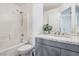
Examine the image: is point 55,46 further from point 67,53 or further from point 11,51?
point 11,51

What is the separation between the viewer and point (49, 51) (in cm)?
163

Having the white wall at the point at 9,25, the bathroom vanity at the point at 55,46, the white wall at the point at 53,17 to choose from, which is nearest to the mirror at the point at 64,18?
the white wall at the point at 53,17

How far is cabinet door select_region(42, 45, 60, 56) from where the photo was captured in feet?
5.24

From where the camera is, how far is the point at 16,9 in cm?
163

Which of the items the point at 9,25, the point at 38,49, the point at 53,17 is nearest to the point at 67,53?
the point at 38,49

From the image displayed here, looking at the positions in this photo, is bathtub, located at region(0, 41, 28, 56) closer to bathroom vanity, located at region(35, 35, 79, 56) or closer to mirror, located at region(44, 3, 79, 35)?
bathroom vanity, located at region(35, 35, 79, 56)

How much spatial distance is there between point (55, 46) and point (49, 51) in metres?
0.13

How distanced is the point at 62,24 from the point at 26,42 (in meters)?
0.65

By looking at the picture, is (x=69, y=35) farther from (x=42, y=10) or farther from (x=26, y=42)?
(x=26, y=42)

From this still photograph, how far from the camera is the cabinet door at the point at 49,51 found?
160 cm

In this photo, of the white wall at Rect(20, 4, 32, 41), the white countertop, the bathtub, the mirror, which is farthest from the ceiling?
the bathtub

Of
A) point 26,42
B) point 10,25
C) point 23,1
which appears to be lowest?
point 26,42

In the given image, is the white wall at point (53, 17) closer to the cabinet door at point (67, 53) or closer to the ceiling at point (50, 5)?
the ceiling at point (50, 5)

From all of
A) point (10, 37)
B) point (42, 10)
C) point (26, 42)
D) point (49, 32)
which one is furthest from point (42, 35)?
point (10, 37)
